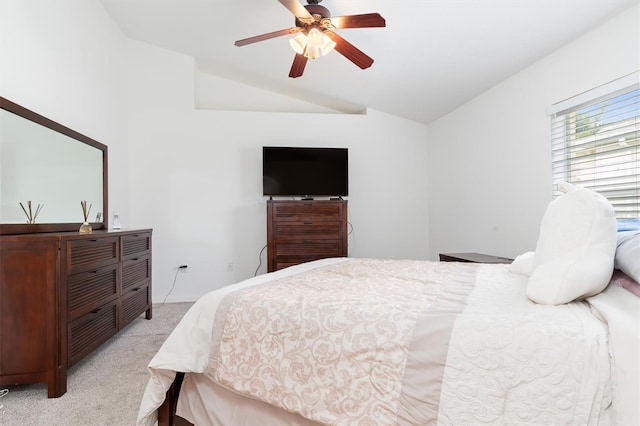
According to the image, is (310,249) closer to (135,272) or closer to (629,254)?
(135,272)

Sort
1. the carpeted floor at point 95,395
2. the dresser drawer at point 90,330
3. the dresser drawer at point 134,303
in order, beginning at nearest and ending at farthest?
the carpeted floor at point 95,395 < the dresser drawer at point 90,330 < the dresser drawer at point 134,303

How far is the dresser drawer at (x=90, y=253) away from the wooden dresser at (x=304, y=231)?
1525 millimetres

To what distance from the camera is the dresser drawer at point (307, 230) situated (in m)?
→ 3.43

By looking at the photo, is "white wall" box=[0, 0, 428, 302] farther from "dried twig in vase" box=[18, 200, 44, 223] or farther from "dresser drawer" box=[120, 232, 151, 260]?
"dried twig in vase" box=[18, 200, 44, 223]

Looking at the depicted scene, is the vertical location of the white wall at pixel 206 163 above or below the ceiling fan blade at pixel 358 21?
below

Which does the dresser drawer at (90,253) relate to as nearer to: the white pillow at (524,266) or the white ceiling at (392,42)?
the white ceiling at (392,42)

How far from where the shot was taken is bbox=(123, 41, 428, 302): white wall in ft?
11.8

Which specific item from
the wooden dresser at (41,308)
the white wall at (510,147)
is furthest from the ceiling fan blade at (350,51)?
the wooden dresser at (41,308)

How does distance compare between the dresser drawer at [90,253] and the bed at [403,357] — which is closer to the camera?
the bed at [403,357]

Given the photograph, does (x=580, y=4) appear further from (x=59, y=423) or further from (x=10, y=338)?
(x=10, y=338)

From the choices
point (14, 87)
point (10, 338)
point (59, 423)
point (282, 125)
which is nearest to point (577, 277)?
point (59, 423)

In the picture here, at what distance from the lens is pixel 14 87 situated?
1.93 meters

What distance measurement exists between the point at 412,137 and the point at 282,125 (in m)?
1.79

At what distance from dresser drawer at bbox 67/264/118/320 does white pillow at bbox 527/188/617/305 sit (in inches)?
89.4
